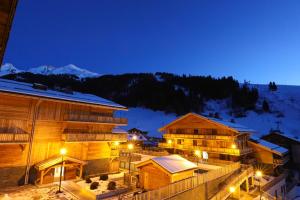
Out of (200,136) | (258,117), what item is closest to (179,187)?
(200,136)

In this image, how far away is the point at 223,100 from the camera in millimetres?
108312

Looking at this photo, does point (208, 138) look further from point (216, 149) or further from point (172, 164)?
point (172, 164)

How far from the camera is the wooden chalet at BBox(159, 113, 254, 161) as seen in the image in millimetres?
36000

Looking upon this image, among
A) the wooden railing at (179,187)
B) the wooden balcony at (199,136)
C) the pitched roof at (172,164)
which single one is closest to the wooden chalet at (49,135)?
the pitched roof at (172,164)

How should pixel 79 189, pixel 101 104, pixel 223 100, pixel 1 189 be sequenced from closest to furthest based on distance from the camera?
pixel 1 189 < pixel 79 189 < pixel 101 104 < pixel 223 100

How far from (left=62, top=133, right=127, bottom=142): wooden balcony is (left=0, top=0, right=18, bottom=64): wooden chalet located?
1968cm

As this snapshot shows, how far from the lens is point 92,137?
25500 mm

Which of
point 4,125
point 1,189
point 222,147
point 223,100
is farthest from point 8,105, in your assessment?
point 223,100

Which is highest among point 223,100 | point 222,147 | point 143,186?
point 223,100

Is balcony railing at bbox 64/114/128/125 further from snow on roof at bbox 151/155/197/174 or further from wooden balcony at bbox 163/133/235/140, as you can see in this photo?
wooden balcony at bbox 163/133/235/140

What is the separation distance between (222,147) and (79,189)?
27185mm

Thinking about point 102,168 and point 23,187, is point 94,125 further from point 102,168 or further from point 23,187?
point 23,187

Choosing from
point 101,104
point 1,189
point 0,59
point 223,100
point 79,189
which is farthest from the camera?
point 223,100

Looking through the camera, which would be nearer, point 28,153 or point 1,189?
point 1,189
